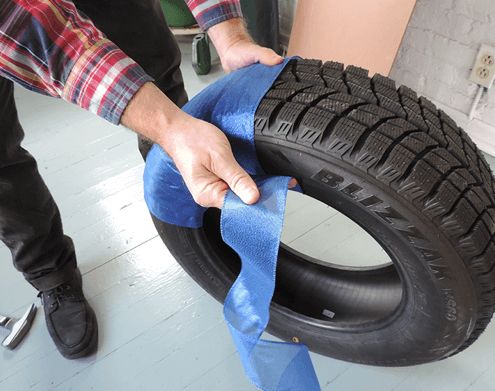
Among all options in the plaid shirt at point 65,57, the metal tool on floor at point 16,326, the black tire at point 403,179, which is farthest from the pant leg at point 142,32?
the metal tool on floor at point 16,326

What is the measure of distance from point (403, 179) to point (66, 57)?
0.54 metres

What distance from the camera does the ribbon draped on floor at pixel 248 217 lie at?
648 millimetres

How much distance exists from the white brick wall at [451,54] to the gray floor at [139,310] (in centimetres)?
21

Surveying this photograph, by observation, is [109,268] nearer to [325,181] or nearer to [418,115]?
[325,181]

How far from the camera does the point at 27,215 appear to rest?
1010 mm

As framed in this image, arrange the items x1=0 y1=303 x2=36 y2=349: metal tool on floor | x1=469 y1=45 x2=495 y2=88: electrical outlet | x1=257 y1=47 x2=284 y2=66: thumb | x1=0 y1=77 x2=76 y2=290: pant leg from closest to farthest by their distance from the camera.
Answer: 1. x1=257 y1=47 x2=284 y2=66: thumb
2. x1=0 y1=77 x2=76 y2=290: pant leg
3. x1=0 y1=303 x2=36 y2=349: metal tool on floor
4. x1=469 y1=45 x2=495 y2=88: electrical outlet

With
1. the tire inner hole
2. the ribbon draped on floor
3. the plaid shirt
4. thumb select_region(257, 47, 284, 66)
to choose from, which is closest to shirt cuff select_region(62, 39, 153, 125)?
the plaid shirt

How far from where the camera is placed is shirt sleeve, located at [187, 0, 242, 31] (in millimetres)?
848

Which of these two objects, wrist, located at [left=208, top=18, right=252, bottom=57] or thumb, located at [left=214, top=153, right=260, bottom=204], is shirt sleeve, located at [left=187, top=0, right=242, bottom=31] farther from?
thumb, located at [left=214, top=153, right=260, bottom=204]

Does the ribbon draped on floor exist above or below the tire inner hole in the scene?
above

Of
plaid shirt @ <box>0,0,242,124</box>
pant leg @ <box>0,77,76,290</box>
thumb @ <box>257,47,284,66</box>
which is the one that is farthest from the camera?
pant leg @ <box>0,77,76,290</box>

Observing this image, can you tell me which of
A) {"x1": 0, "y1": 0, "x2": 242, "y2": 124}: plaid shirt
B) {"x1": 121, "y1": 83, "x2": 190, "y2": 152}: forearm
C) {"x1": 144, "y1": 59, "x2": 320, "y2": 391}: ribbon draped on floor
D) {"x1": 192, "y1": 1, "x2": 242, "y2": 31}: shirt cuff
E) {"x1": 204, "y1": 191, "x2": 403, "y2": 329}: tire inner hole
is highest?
{"x1": 192, "y1": 1, "x2": 242, "y2": 31}: shirt cuff

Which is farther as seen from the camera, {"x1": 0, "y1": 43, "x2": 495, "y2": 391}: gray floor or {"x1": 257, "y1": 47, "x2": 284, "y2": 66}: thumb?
{"x1": 0, "y1": 43, "x2": 495, "y2": 391}: gray floor

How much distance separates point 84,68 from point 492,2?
4.53ft
